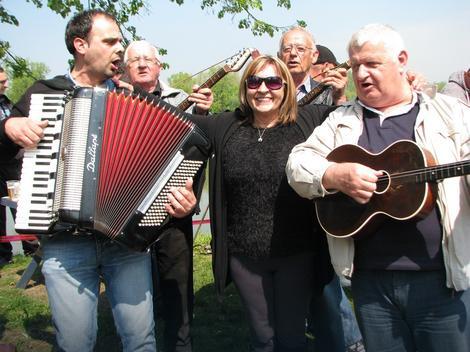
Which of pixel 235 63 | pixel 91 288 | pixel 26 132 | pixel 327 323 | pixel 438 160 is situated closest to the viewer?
pixel 438 160

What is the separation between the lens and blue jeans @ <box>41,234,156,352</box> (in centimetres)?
251

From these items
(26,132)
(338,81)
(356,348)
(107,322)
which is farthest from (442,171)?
(107,322)

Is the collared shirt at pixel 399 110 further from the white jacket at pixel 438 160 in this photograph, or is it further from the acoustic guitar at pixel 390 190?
the acoustic guitar at pixel 390 190

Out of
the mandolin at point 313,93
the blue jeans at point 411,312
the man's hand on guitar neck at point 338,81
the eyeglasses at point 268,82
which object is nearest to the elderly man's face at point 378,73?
the eyeglasses at point 268,82

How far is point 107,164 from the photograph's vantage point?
8.00 ft

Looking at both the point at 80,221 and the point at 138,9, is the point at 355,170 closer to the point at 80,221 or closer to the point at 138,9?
the point at 80,221

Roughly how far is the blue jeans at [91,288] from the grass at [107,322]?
1213mm

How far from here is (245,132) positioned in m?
2.75

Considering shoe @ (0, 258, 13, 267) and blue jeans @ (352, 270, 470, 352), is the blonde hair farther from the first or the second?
shoe @ (0, 258, 13, 267)

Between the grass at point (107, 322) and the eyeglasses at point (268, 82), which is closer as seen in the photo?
the eyeglasses at point (268, 82)

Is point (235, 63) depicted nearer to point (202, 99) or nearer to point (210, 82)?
point (210, 82)

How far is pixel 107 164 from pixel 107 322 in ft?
7.47

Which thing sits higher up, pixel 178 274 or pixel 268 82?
pixel 268 82

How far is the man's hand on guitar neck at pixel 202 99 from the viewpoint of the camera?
3.33 m
